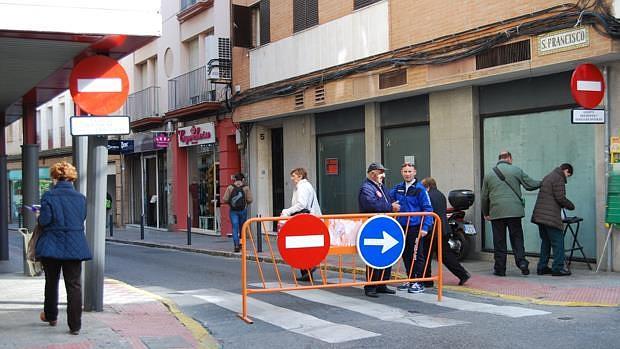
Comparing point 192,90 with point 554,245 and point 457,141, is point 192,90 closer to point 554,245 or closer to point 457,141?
point 457,141

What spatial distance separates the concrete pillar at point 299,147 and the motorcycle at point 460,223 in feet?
20.7

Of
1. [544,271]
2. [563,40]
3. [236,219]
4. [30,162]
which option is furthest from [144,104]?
[544,271]

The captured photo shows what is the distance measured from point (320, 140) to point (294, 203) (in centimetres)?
760

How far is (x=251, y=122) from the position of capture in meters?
21.3

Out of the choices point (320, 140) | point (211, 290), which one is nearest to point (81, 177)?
point (211, 290)

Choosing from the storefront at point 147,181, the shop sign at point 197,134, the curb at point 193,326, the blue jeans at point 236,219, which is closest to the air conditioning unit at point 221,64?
the shop sign at point 197,134

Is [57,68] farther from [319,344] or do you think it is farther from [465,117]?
[465,117]

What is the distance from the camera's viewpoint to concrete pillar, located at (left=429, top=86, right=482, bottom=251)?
13539mm

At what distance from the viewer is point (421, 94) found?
48.7 ft

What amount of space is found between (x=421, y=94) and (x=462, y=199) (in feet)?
9.16

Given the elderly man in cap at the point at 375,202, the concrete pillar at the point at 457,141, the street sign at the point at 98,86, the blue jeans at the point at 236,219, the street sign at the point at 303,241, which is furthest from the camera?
the blue jeans at the point at 236,219

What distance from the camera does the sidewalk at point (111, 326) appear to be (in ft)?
22.7

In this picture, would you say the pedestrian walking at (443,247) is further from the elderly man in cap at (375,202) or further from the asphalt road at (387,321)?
the elderly man in cap at (375,202)

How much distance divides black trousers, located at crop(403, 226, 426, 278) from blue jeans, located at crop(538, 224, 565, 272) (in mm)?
2493
